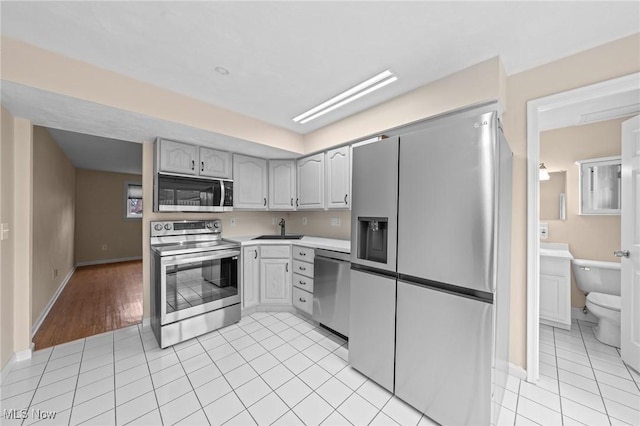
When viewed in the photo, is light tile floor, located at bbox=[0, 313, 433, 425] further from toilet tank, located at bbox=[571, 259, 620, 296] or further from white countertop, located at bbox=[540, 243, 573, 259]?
toilet tank, located at bbox=[571, 259, 620, 296]

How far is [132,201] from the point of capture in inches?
263

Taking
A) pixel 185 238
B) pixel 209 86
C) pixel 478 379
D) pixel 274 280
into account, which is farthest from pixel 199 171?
pixel 478 379

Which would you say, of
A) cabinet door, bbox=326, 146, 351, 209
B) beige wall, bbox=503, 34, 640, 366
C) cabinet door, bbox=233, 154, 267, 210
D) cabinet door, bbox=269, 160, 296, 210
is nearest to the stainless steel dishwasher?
cabinet door, bbox=326, 146, 351, 209

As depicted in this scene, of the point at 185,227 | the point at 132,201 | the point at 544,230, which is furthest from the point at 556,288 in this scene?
the point at 132,201

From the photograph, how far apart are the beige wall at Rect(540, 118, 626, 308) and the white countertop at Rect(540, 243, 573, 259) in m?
0.06

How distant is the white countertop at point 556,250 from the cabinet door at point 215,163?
153 inches

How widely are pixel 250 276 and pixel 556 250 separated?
12.3 feet

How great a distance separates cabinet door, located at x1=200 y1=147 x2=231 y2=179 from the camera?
9.83 ft

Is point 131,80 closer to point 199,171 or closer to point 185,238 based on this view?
point 199,171

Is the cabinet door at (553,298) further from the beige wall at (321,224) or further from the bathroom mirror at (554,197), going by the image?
the beige wall at (321,224)

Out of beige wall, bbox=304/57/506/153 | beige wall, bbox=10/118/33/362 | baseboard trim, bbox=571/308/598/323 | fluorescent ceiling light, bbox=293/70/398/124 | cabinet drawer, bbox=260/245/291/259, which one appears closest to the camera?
beige wall, bbox=304/57/506/153

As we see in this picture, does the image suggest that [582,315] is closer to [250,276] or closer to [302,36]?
[250,276]

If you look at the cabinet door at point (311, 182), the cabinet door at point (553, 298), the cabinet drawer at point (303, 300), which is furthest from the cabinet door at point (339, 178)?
the cabinet door at point (553, 298)

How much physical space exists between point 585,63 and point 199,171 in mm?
3552
